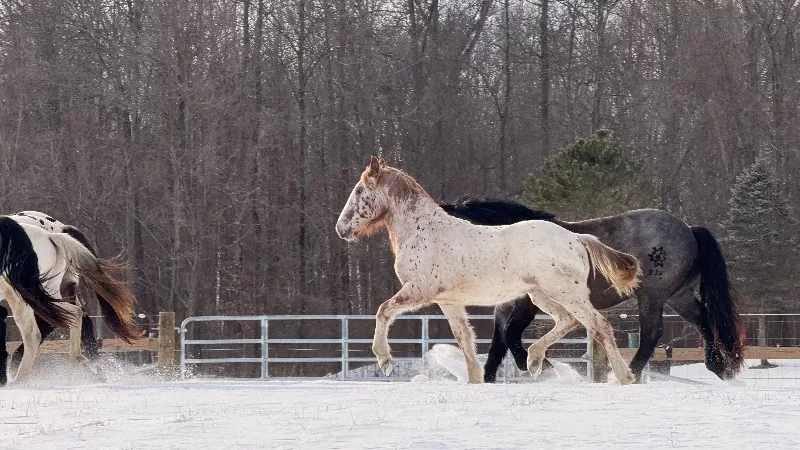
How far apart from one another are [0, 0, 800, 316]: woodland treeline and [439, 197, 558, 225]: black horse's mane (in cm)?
1615

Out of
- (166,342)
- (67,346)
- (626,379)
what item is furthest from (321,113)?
(626,379)

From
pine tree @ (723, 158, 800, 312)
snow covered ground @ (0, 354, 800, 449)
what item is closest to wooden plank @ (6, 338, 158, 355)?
snow covered ground @ (0, 354, 800, 449)

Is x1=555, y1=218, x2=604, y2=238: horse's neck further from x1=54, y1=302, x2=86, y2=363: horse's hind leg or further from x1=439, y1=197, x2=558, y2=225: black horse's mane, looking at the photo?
x1=54, y1=302, x2=86, y2=363: horse's hind leg

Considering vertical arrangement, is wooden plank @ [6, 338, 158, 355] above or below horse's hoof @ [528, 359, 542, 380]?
below

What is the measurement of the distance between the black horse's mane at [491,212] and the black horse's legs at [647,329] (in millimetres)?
1223

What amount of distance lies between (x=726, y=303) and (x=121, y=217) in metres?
20.5

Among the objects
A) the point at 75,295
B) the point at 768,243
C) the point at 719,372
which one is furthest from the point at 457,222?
the point at 768,243

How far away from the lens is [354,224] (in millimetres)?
9648

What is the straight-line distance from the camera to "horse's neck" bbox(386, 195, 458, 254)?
9.21 meters

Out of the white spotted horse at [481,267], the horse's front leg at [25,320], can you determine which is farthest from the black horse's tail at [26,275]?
the white spotted horse at [481,267]

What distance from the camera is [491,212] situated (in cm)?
1130

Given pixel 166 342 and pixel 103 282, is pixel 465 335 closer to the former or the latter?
pixel 103 282

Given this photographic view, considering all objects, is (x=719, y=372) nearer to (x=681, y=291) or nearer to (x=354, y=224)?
(x=681, y=291)

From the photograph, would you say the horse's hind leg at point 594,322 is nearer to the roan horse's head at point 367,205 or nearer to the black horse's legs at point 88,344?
the roan horse's head at point 367,205
